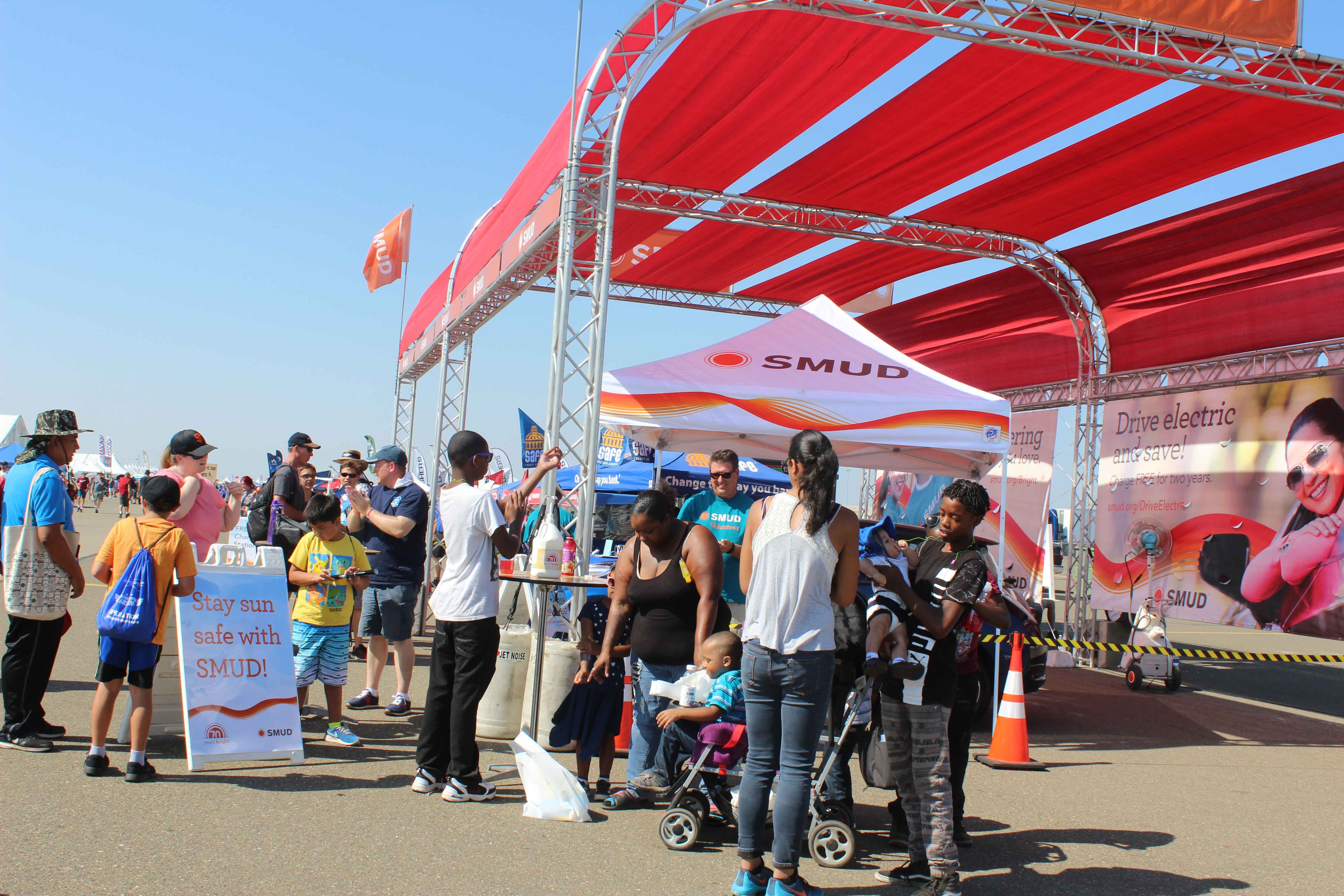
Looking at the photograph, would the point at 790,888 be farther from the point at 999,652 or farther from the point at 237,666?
the point at 999,652

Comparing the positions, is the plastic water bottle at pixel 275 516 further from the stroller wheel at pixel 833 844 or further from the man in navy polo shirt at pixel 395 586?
the stroller wheel at pixel 833 844

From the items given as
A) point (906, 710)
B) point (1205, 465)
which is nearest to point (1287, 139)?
point (1205, 465)

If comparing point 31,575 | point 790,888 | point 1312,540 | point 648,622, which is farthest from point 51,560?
point 1312,540

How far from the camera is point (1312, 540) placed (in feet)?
32.1

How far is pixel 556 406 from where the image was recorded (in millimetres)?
7383

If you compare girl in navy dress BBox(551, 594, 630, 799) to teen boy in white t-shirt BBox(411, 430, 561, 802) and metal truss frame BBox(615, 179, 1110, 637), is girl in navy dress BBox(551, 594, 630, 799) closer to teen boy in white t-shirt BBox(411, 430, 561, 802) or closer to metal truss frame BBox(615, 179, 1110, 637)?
teen boy in white t-shirt BBox(411, 430, 561, 802)

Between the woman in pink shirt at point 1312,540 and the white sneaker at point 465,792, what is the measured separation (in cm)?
794

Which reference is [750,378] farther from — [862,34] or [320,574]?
[320,574]

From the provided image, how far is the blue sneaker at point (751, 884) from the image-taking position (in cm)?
390

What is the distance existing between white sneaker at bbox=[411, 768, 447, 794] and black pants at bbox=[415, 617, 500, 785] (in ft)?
0.07

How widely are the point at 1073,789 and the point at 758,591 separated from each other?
3428 mm

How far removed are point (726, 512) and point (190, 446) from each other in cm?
341

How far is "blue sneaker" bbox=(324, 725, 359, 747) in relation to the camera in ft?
20.0

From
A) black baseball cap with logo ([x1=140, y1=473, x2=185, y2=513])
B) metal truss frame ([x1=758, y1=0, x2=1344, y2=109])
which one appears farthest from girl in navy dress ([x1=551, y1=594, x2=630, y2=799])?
metal truss frame ([x1=758, y1=0, x2=1344, y2=109])
